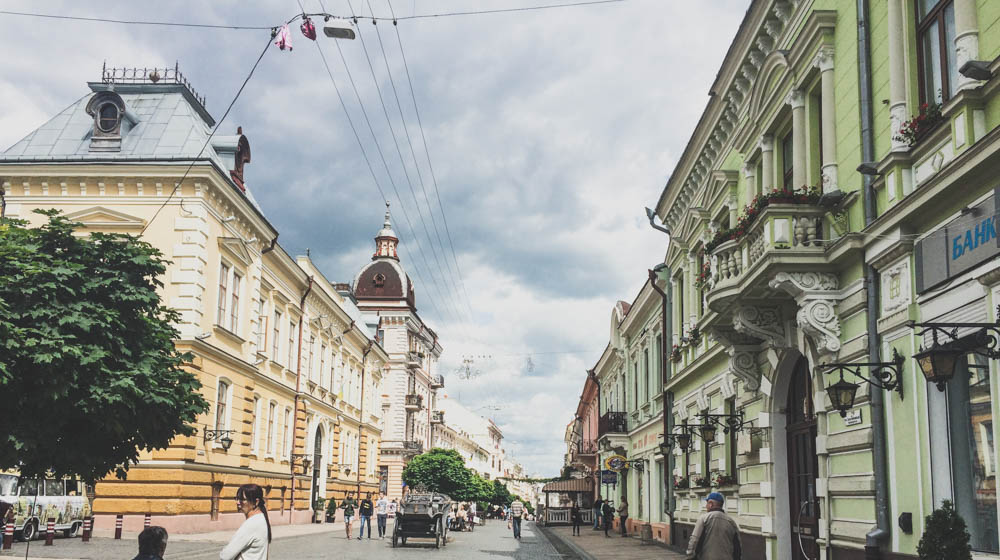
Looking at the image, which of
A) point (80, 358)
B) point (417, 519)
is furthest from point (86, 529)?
point (80, 358)

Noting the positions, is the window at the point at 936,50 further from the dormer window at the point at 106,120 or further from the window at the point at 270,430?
the window at the point at 270,430

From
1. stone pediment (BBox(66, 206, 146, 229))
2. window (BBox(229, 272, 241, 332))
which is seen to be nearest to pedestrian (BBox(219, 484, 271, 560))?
stone pediment (BBox(66, 206, 146, 229))

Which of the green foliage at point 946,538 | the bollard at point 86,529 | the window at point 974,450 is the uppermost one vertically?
the window at point 974,450

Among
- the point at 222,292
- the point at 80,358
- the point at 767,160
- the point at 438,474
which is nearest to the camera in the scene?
the point at 80,358

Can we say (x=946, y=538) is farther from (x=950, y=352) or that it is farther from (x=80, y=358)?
(x=80, y=358)

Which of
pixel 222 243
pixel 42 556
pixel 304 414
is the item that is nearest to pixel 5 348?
pixel 42 556

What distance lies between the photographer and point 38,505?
855 inches

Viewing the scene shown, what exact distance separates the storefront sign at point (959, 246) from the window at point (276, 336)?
2839 centimetres

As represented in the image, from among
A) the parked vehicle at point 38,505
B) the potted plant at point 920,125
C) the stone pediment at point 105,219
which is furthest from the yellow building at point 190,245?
the potted plant at point 920,125

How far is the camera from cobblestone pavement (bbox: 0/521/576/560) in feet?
61.8

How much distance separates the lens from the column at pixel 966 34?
8.67 meters

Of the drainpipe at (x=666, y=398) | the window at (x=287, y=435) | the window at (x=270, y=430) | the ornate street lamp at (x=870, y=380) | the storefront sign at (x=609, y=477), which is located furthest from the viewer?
the window at (x=287, y=435)

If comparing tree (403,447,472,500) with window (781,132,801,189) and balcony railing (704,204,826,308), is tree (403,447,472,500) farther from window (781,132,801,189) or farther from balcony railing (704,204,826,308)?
balcony railing (704,204,826,308)

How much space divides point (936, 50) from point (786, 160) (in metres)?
5.34
